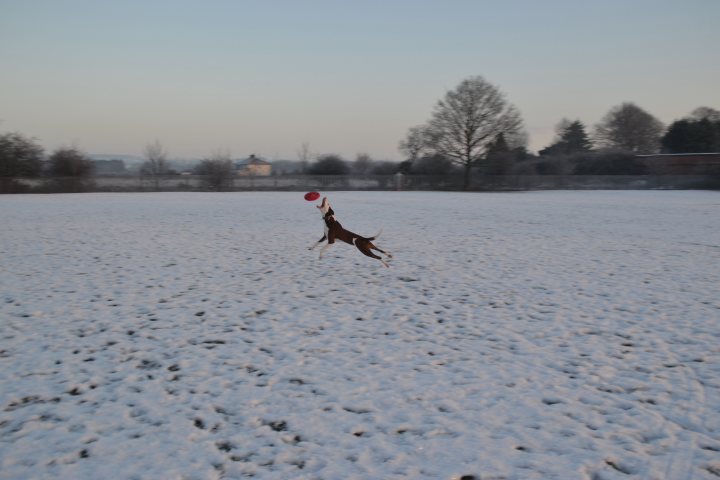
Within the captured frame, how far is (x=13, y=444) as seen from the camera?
3379 millimetres

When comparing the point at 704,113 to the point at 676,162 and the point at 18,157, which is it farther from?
the point at 18,157

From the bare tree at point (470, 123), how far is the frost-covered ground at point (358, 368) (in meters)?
42.8

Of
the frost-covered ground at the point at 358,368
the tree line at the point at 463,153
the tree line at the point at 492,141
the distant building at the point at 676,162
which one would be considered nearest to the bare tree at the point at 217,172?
the tree line at the point at 463,153

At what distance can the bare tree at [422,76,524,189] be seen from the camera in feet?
166

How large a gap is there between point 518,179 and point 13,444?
5399 cm

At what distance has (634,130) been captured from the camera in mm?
84938

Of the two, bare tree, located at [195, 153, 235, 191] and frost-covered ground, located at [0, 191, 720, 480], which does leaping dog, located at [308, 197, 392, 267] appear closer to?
frost-covered ground, located at [0, 191, 720, 480]

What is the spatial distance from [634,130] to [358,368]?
318 ft

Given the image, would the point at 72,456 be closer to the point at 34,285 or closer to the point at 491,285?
the point at 34,285

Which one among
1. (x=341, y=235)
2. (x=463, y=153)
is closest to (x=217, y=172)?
(x=463, y=153)

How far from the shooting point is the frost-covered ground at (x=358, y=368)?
10.7 ft

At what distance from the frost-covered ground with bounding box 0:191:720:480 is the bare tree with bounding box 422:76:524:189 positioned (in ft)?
140

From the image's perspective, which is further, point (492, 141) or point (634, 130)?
point (634, 130)

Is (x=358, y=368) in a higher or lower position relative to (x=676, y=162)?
lower
